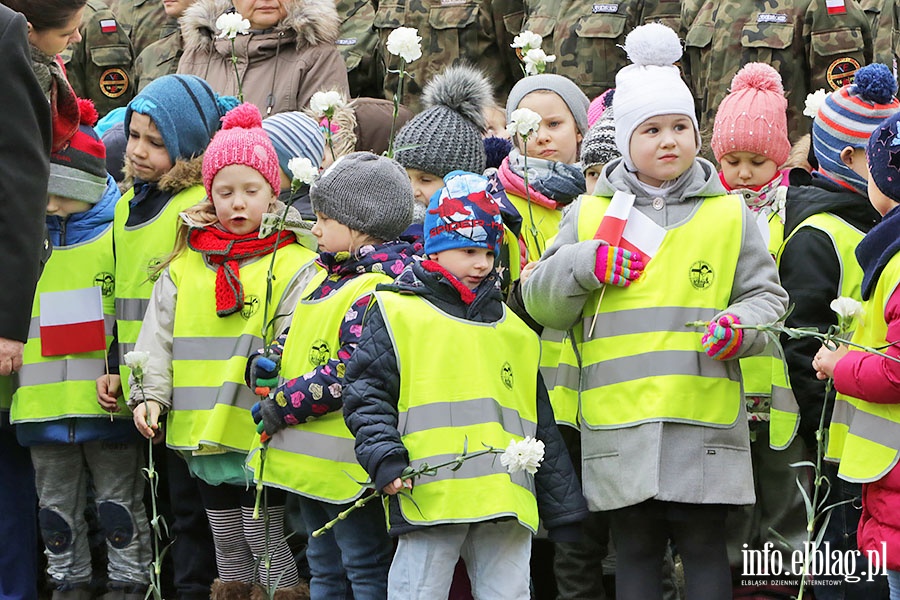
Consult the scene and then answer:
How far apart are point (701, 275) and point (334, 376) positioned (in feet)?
4.46

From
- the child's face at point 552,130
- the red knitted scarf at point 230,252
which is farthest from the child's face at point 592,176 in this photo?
the red knitted scarf at point 230,252

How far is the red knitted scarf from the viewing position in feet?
18.6

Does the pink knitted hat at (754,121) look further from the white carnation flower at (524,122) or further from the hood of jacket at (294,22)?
the hood of jacket at (294,22)

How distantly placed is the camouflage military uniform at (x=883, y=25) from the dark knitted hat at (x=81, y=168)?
4.97 m

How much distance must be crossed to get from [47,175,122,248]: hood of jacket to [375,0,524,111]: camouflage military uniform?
11.0 ft

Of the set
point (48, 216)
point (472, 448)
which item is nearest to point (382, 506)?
point (472, 448)

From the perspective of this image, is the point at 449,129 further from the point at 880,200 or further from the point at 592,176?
the point at 880,200

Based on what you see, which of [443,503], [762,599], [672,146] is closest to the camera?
[443,503]

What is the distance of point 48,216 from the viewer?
6152 millimetres

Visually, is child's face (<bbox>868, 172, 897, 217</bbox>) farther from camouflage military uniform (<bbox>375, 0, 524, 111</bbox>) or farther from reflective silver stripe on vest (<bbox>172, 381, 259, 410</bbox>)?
camouflage military uniform (<bbox>375, 0, 524, 111</bbox>)

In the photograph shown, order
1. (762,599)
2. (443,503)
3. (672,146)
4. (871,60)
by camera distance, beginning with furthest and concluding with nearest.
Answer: (871,60), (762,599), (672,146), (443,503)

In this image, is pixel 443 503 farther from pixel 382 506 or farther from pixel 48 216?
pixel 48 216

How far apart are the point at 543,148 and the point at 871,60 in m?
3.25

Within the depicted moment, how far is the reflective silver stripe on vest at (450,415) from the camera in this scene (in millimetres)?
4680
